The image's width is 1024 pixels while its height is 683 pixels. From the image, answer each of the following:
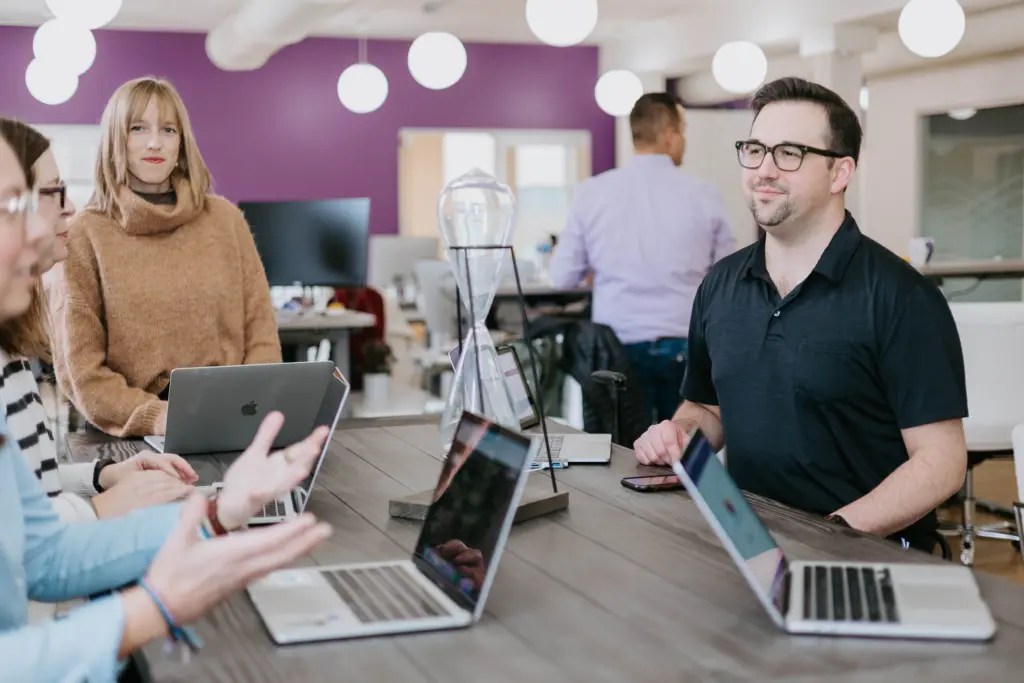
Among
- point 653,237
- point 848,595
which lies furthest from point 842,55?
point 848,595

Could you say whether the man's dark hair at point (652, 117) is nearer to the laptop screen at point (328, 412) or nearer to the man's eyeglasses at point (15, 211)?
the laptop screen at point (328, 412)

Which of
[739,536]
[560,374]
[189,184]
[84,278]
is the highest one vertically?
[189,184]

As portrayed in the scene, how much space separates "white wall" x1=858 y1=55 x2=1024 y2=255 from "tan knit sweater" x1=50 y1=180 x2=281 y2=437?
7.44m

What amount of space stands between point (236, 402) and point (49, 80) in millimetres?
6279

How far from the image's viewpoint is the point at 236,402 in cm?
234

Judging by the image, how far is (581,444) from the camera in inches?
94.0

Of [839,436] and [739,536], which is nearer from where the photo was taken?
[739,536]

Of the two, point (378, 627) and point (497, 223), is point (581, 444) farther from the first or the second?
point (378, 627)

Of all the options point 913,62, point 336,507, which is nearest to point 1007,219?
point 913,62

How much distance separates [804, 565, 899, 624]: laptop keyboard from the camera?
4.51 ft

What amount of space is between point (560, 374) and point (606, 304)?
1.49 m

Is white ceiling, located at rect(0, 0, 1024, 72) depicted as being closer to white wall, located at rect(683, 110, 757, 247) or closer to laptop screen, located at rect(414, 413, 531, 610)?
white wall, located at rect(683, 110, 757, 247)

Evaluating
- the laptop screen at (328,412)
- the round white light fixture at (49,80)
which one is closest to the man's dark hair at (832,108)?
the laptop screen at (328,412)

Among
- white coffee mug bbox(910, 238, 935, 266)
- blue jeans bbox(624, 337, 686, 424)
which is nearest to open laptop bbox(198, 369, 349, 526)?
blue jeans bbox(624, 337, 686, 424)
